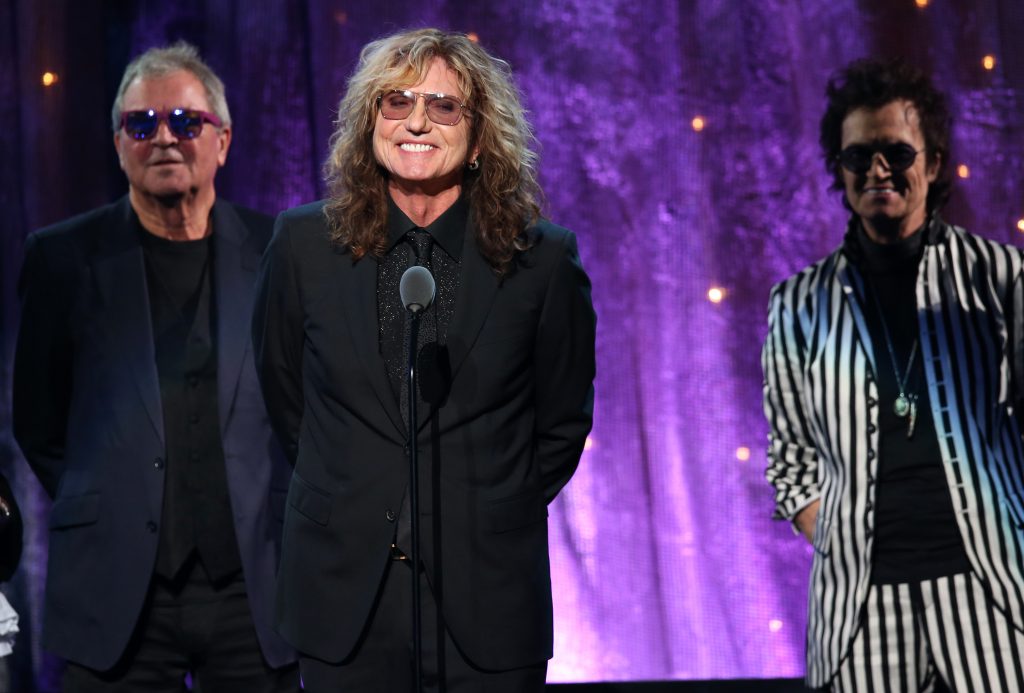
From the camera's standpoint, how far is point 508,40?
15.6 feet

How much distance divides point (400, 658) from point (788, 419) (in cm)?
159

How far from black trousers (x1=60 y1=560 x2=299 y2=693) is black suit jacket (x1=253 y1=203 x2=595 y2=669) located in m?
0.73

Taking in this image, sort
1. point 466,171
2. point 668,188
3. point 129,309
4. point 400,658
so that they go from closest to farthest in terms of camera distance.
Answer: point 400,658 → point 466,171 → point 129,309 → point 668,188

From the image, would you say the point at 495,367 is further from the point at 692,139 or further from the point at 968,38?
the point at 968,38

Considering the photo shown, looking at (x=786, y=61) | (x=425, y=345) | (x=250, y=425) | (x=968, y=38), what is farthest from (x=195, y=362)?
(x=968, y=38)

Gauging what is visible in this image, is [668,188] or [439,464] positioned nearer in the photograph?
[439,464]

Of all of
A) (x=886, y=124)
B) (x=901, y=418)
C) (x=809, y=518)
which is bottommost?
(x=809, y=518)

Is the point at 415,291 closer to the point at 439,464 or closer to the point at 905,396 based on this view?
the point at 439,464

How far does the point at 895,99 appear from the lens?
375 centimetres

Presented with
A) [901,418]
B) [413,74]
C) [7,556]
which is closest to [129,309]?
[7,556]

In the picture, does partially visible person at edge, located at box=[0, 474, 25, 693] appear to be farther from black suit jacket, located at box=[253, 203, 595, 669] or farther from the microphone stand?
the microphone stand

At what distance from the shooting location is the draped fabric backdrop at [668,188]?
4.67m

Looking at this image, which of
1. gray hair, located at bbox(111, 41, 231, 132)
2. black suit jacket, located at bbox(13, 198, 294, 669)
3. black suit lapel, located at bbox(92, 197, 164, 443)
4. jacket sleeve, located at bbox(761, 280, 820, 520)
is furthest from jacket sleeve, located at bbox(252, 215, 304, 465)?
jacket sleeve, located at bbox(761, 280, 820, 520)

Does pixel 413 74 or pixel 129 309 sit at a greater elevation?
pixel 413 74
